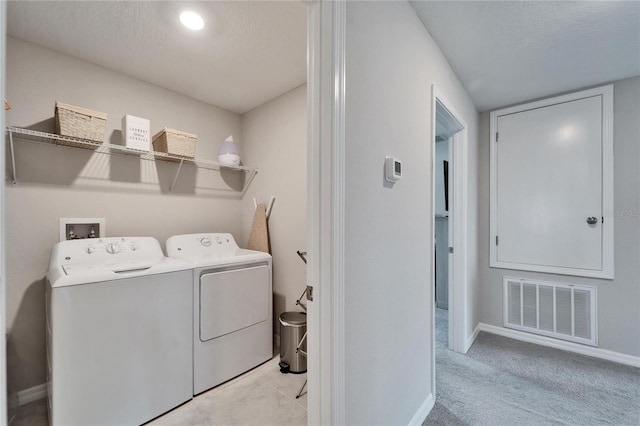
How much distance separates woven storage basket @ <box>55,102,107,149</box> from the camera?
171 centimetres

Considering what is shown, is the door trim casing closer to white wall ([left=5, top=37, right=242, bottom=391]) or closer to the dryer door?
the dryer door

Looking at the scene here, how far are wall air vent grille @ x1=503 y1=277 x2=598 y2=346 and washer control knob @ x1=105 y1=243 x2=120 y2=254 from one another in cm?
353

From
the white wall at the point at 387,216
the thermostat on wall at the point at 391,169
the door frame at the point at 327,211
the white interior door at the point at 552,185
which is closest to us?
the door frame at the point at 327,211

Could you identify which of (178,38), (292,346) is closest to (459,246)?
(292,346)

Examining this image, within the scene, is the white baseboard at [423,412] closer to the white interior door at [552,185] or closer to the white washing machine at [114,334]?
the white washing machine at [114,334]

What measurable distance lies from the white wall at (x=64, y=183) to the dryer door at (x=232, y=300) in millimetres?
818

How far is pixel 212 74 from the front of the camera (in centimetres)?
225

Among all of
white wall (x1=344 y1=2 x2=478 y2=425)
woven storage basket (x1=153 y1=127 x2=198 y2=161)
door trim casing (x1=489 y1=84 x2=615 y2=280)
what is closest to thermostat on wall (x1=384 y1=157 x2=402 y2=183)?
white wall (x1=344 y1=2 x2=478 y2=425)

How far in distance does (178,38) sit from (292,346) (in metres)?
2.37

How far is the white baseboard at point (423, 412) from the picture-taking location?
156 centimetres

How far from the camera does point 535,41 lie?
71.8 inches

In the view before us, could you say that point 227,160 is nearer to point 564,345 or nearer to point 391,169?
point 391,169

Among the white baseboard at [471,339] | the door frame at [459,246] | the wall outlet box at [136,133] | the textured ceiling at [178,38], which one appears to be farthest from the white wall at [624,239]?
the wall outlet box at [136,133]

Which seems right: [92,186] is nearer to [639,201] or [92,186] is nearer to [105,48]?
[105,48]
